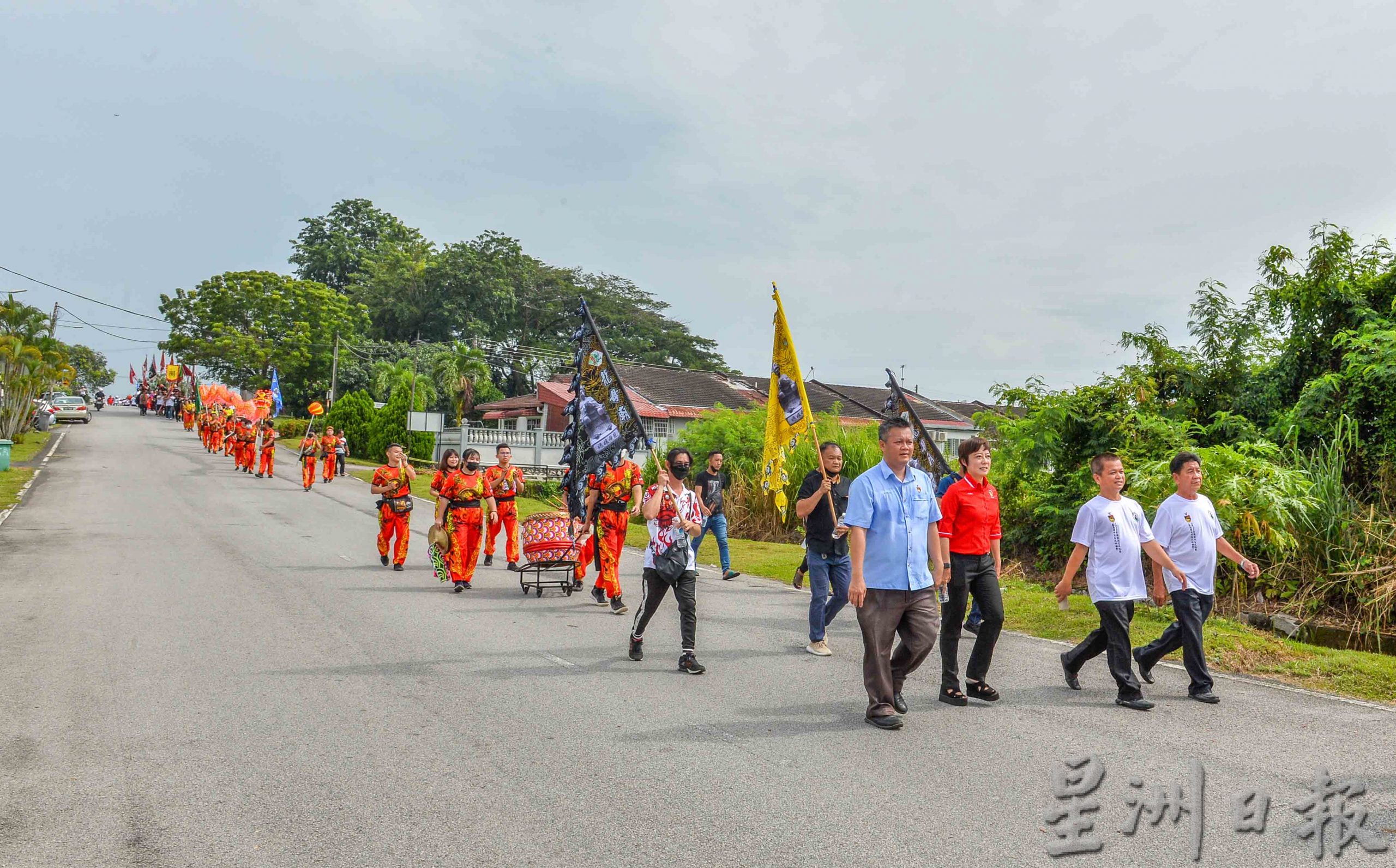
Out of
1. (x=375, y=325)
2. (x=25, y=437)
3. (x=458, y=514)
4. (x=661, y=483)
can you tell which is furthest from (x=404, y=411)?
(x=661, y=483)

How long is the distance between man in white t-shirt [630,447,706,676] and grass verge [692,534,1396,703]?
13.7 feet

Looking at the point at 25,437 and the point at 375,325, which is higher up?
the point at 375,325

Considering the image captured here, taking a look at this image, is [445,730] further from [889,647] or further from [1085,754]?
[1085,754]

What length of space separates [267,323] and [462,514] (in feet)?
185

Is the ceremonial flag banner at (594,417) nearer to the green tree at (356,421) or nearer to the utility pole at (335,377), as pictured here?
the green tree at (356,421)

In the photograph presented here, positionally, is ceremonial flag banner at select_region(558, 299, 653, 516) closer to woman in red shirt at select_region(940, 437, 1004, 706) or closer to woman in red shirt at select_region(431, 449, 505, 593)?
woman in red shirt at select_region(431, 449, 505, 593)

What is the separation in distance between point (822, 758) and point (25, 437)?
1937 inches

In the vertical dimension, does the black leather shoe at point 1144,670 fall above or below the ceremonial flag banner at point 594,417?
below

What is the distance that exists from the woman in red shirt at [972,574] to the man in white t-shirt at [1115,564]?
0.56m

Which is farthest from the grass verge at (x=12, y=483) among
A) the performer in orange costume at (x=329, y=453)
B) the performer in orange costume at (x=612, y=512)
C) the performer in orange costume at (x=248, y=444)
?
the performer in orange costume at (x=612, y=512)

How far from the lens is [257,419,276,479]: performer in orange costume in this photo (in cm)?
3150

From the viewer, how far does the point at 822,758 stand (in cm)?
566

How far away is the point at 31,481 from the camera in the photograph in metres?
26.5

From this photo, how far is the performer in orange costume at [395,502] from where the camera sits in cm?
1360
